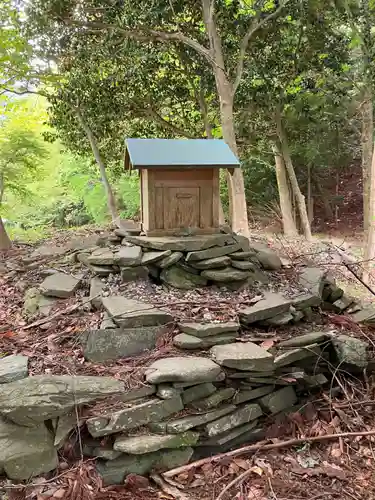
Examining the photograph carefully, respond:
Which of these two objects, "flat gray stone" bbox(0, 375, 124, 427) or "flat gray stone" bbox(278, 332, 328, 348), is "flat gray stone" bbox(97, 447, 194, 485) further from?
"flat gray stone" bbox(278, 332, 328, 348)

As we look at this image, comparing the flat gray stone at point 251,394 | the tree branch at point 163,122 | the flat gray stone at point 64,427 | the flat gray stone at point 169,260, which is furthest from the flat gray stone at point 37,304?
the tree branch at point 163,122

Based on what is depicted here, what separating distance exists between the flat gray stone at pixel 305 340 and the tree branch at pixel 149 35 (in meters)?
5.57

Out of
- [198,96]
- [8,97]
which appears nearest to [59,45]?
[8,97]

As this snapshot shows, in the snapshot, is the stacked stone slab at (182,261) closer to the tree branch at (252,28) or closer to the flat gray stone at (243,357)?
the flat gray stone at (243,357)

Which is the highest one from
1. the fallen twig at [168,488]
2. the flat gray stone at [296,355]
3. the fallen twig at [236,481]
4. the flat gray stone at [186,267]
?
the flat gray stone at [186,267]

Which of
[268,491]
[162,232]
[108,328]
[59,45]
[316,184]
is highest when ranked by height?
[59,45]

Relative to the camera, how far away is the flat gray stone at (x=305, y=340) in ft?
14.1

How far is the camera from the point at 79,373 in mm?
3686

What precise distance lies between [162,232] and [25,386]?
263cm

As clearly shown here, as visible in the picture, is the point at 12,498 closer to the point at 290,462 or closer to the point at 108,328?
the point at 108,328

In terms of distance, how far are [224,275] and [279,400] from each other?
1.59 meters

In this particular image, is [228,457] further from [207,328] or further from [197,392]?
[207,328]

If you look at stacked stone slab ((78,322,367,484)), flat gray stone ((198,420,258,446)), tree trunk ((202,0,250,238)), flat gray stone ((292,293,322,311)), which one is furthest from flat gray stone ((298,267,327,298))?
tree trunk ((202,0,250,238))

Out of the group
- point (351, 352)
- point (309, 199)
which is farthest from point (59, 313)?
point (309, 199)
